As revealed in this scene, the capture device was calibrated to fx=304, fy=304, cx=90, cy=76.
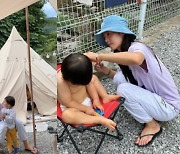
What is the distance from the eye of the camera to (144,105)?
5.74ft

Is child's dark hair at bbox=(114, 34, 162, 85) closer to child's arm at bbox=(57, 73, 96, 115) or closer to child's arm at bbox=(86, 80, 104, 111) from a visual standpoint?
child's arm at bbox=(86, 80, 104, 111)

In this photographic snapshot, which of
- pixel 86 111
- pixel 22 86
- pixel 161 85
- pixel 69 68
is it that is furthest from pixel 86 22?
pixel 22 86

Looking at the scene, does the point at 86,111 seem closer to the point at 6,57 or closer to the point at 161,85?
the point at 161,85

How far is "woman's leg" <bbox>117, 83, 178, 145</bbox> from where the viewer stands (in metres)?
1.74

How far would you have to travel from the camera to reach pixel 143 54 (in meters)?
1.61

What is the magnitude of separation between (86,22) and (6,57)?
182 centimetres

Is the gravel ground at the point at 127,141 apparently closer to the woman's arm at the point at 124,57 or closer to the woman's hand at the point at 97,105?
the woman's hand at the point at 97,105

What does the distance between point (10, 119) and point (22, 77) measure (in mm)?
137

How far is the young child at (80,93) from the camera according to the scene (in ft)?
3.80

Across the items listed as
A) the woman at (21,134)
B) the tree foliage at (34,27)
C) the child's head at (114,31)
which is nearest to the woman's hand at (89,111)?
the child's head at (114,31)

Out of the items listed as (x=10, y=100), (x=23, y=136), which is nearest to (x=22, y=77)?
(x=10, y=100)

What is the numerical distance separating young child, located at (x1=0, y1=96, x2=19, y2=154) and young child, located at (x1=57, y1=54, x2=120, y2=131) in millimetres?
214

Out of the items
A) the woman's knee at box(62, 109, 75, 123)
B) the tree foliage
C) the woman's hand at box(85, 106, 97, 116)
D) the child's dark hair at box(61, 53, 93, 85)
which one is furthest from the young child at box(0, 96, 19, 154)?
the woman's hand at box(85, 106, 97, 116)

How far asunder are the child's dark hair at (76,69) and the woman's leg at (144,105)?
0.53 metres
